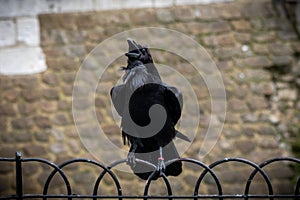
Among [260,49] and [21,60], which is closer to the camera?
[260,49]

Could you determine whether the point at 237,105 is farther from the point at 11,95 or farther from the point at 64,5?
the point at 11,95

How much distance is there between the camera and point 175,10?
16.5 ft

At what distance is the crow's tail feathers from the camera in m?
1.73

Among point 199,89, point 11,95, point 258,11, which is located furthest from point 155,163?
point 11,95

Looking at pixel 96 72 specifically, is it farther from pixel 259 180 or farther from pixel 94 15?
pixel 259 180

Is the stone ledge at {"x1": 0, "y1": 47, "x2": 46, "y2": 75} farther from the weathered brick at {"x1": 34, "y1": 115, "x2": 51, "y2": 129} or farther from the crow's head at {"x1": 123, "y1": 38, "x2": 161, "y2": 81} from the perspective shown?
the crow's head at {"x1": 123, "y1": 38, "x2": 161, "y2": 81}

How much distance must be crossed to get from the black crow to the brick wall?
3133 millimetres

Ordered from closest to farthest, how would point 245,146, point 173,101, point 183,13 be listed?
point 173,101
point 245,146
point 183,13

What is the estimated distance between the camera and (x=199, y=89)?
16.3 ft

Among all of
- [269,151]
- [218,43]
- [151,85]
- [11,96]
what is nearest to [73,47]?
[11,96]

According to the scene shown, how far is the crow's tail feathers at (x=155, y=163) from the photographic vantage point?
68.0 inches

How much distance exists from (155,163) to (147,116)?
0.15 meters

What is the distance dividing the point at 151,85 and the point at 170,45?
3297 mm

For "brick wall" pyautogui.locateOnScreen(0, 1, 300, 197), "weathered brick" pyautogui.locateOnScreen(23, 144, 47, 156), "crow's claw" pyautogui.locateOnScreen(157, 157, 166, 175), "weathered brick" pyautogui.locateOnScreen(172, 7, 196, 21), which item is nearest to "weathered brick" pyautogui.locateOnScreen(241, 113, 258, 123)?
"brick wall" pyautogui.locateOnScreen(0, 1, 300, 197)
